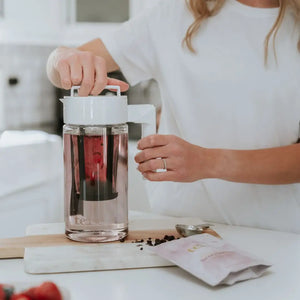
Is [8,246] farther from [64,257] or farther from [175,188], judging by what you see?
[175,188]

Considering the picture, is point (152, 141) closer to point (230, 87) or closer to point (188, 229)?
point (188, 229)

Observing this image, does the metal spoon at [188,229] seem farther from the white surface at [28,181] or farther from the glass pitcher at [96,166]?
the white surface at [28,181]

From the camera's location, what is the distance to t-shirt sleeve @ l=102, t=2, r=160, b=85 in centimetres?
140

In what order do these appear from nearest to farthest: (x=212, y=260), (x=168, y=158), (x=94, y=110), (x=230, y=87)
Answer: (x=212, y=260)
(x=94, y=110)
(x=168, y=158)
(x=230, y=87)

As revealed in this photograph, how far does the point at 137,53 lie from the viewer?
56.7 inches

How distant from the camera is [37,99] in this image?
3465 mm

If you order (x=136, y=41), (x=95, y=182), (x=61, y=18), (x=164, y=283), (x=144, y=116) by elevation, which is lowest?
(x=164, y=283)

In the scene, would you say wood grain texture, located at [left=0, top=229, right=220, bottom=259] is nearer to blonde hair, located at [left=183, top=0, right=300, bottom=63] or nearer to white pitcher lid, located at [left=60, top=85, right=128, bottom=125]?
white pitcher lid, located at [left=60, top=85, right=128, bottom=125]

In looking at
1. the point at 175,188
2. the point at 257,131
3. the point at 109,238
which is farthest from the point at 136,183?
the point at 109,238

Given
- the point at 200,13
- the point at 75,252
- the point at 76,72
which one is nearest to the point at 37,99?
the point at 200,13

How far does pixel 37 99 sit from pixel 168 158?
255 cm

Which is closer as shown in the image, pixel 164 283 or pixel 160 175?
pixel 164 283

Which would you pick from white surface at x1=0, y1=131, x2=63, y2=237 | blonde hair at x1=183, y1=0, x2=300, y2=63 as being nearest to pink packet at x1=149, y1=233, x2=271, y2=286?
blonde hair at x1=183, y1=0, x2=300, y2=63

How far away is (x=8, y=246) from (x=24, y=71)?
2.52m
